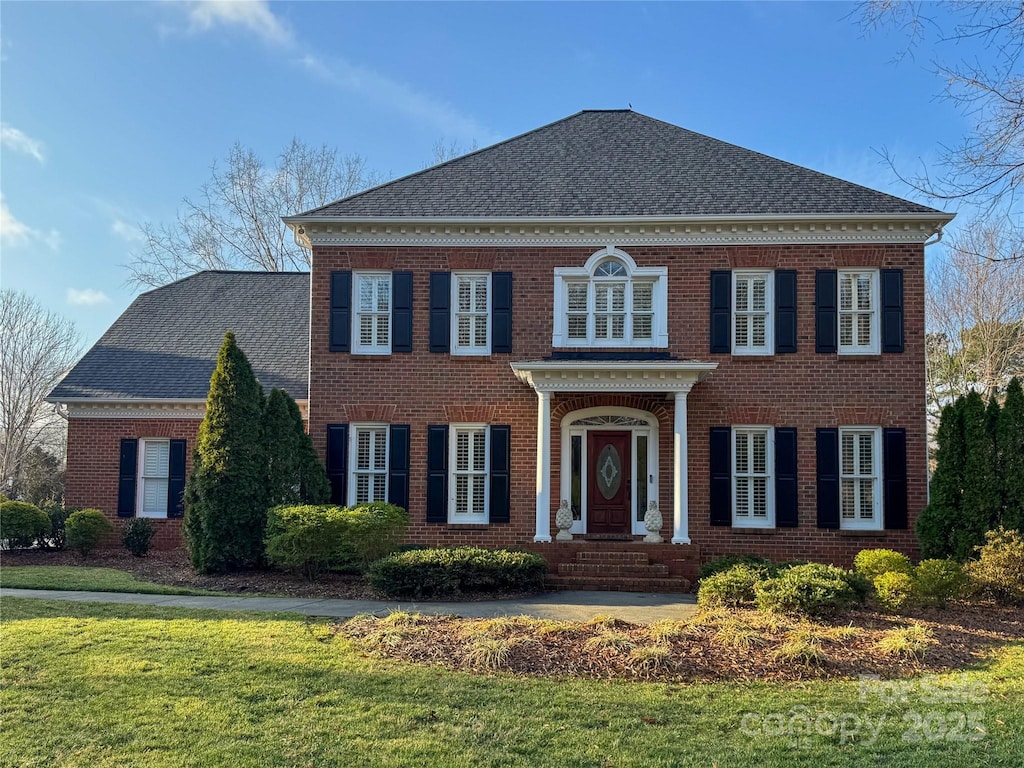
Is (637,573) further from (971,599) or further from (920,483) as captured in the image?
(920,483)

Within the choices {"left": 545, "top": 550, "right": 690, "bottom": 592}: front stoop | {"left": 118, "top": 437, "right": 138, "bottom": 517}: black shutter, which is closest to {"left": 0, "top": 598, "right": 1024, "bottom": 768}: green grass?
{"left": 545, "top": 550, "right": 690, "bottom": 592}: front stoop

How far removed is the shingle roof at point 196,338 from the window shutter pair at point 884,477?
11379 millimetres

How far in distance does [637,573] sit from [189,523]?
26.6 feet

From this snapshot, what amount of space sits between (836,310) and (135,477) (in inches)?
616

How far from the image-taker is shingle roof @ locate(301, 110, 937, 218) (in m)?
15.8

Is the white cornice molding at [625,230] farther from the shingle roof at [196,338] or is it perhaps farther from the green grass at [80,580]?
the green grass at [80,580]

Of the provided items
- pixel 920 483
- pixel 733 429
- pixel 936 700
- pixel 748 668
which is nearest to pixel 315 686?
pixel 748 668

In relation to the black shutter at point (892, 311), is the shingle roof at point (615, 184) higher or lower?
higher

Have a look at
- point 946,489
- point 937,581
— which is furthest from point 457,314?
point 937,581

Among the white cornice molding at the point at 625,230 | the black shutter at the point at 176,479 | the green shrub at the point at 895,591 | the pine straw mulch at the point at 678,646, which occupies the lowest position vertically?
the pine straw mulch at the point at 678,646

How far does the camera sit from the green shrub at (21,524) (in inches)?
685

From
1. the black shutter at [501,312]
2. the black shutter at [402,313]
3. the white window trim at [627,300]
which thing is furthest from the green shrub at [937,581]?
the black shutter at [402,313]

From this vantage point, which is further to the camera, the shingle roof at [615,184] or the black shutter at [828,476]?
the shingle roof at [615,184]

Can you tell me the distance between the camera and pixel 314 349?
1608cm
